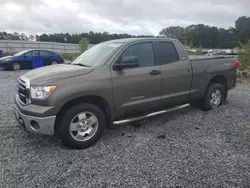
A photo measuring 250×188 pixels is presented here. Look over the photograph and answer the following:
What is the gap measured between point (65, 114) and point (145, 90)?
1.53m

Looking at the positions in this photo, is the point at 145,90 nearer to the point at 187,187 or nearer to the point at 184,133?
the point at 184,133

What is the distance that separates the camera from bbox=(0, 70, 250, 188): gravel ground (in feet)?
8.28

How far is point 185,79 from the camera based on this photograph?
173 inches

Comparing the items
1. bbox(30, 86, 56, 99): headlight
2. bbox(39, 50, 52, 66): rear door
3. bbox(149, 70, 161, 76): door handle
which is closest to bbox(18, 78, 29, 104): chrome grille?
bbox(30, 86, 56, 99): headlight

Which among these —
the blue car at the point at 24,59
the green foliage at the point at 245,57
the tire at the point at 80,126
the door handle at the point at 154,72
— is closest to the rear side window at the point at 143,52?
the door handle at the point at 154,72

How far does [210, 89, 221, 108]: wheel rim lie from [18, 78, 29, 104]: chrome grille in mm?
4302

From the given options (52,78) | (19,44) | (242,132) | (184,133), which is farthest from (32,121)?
(19,44)

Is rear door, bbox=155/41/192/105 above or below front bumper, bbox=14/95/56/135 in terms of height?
above

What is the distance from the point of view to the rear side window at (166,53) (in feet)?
13.3

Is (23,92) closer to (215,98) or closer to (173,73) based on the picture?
(173,73)

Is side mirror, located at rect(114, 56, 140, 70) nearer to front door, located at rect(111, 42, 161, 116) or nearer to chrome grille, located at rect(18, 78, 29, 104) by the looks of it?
front door, located at rect(111, 42, 161, 116)

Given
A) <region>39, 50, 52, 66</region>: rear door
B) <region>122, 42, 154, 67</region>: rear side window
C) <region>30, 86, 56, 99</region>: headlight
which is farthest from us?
<region>39, 50, 52, 66</region>: rear door

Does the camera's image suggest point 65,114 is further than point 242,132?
No

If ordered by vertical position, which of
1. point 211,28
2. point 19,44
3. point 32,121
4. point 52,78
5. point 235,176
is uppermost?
point 211,28
